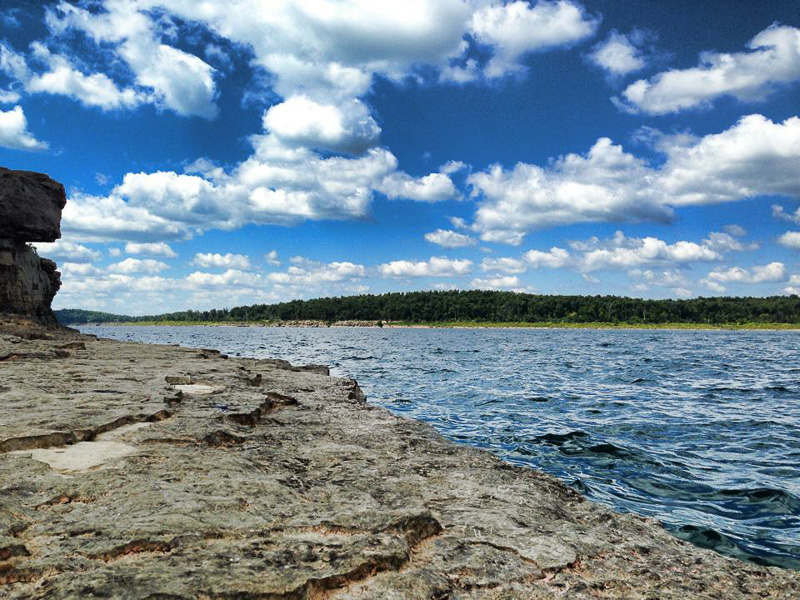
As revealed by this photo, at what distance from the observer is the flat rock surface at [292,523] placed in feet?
11.3

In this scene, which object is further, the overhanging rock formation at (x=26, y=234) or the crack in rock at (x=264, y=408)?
the overhanging rock formation at (x=26, y=234)

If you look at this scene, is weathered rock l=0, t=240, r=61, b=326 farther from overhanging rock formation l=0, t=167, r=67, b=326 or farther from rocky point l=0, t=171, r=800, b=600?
rocky point l=0, t=171, r=800, b=600

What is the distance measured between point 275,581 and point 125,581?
2.97 feet

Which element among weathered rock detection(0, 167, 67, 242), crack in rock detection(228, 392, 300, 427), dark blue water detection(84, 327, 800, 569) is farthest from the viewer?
weathered rock detection(0, 167, 67, 242)

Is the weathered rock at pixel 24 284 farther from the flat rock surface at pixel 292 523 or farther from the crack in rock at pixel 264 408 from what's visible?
the flat rock surface at pixel 292 523

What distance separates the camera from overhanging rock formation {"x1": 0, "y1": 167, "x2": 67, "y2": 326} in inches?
1294

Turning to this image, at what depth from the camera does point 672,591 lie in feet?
12.9

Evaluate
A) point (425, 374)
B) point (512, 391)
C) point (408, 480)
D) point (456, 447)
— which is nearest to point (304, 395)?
point (456, 447)

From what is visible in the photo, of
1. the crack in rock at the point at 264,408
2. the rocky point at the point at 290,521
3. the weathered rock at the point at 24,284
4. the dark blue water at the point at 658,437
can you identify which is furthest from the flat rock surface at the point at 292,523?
the weathered rock at the point at 24,284

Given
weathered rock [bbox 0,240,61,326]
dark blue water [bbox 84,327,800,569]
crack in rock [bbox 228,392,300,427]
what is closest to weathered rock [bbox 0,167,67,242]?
weathered rock [bbox 0,240,61,326]

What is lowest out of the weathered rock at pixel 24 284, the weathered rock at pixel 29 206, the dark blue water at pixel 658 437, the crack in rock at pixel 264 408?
the dark blue water at pixel 658 437

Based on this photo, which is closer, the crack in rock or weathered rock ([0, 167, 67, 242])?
the crack in rock

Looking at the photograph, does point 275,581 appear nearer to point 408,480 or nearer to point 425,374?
point 408,480

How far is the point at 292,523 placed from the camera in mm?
4352
